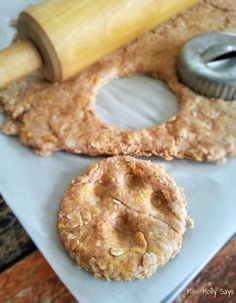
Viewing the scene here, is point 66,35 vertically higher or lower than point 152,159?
higher

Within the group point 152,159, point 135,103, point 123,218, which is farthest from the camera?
point 135,103

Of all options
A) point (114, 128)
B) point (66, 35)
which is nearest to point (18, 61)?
point (66, 35)

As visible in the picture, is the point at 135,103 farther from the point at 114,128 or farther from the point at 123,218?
the point at 123,218

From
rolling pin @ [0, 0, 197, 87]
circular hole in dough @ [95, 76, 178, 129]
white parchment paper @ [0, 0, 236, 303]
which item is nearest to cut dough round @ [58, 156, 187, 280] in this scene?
white parchment paper @ [0, 0, 236, 303]

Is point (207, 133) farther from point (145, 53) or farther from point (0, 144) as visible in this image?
point (0, 144)

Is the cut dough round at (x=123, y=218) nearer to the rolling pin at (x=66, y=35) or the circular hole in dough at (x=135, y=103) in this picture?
the circular hole in dough at (x=135, y=103)

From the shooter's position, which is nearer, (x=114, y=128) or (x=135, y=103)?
(x=114, y=128)
